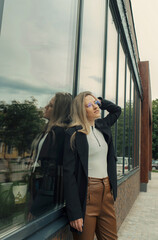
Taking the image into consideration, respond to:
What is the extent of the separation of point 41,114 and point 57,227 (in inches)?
37.8

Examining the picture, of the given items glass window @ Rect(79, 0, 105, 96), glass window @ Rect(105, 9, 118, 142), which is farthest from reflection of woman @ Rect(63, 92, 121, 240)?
glass window @ Rect(105, 9, 118, 142)

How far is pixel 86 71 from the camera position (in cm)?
302

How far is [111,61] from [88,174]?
3.27 meters

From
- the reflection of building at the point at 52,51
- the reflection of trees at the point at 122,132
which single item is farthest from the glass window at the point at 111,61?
the reflection of trees at the point at 122,132

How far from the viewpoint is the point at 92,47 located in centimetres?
333

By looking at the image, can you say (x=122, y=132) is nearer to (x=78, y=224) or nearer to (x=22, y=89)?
(x=78, y=224)

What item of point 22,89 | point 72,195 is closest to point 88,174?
point 72,195

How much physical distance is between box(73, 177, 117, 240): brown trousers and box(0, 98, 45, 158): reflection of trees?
2.21ft

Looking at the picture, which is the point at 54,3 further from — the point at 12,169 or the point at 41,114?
the point at 12,169

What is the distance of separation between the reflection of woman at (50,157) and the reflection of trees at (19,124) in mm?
114

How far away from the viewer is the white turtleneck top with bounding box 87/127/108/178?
6.29 ft

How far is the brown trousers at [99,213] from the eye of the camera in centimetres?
182

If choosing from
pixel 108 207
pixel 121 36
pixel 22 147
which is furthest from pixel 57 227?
pixel 121 36

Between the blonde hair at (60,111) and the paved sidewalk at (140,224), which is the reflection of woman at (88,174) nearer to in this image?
the blonde hair at (60,111)
